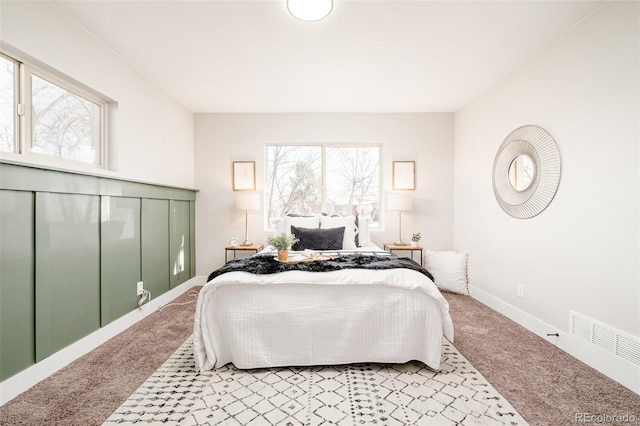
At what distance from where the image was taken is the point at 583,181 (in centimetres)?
208

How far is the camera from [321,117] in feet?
13.4

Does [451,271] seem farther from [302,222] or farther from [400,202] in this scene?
[302,222]

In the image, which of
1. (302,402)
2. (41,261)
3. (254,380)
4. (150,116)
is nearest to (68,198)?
(41,261)

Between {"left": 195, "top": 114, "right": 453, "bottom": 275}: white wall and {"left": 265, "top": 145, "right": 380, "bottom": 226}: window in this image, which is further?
{"left": 265, "top": 145, "right": 380, "bottom": 226}: window

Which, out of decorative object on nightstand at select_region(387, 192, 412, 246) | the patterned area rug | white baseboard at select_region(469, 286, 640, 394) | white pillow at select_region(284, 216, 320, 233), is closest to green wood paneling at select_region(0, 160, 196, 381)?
the patterned area rug

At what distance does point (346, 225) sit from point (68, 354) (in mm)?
2711

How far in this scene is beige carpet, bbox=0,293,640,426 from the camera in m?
1.49

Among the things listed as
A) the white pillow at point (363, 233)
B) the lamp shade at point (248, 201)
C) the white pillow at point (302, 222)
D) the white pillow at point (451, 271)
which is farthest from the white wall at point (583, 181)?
the lamp shade at point (248, 201)

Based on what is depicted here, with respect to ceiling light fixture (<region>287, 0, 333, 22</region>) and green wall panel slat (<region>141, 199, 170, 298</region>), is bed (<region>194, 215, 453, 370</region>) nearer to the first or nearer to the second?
green wall panel slat (<region>141, 199, 170, 298</region>)

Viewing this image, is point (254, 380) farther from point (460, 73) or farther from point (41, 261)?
point (460, 73)

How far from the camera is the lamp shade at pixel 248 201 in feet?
12.5

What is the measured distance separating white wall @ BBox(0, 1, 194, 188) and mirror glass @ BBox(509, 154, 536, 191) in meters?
3.82

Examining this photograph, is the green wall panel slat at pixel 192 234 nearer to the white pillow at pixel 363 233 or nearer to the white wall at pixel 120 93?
the white wall at pixel 120 93

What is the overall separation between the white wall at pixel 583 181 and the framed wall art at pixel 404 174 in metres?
1.20
